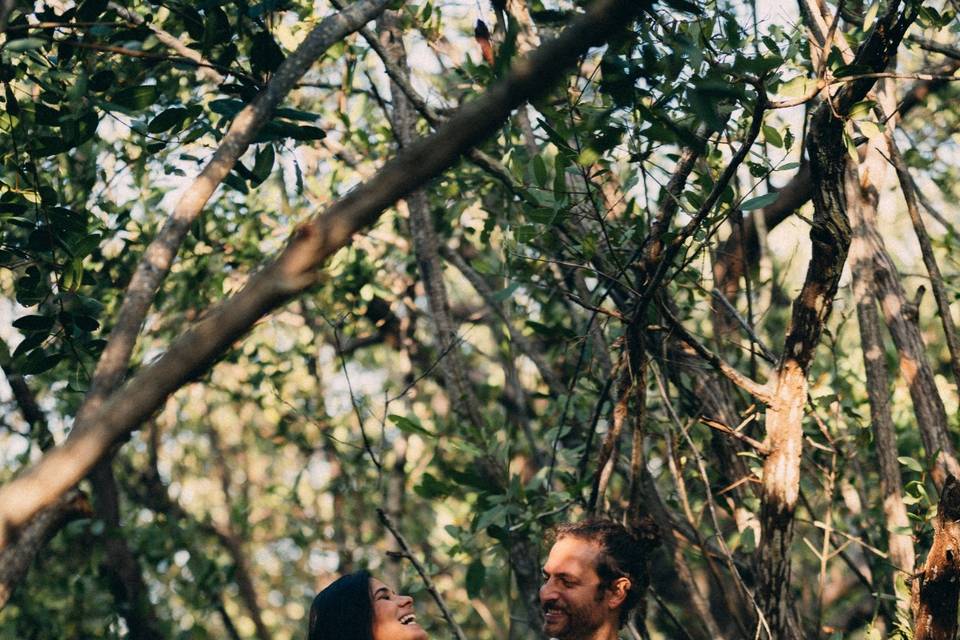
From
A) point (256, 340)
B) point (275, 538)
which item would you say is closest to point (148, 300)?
point (256, 340)

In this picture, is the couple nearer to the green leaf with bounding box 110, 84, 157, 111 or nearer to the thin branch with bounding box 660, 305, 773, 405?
the thin branch with bounding box 660, 305, 773, 405

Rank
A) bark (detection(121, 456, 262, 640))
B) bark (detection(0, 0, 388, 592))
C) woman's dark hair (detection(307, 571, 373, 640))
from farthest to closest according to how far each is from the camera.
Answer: bark (detection(121, 456, 262, 640))
woman's dark hair (detection(307, 571, 373, 640))
bark (detection(0, 0, 388, 592))

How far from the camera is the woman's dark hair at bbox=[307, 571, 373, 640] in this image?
3.16 metres

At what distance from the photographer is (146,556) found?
644 centimetres

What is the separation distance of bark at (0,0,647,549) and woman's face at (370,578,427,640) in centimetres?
195

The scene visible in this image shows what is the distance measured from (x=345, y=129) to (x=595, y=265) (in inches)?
92.1

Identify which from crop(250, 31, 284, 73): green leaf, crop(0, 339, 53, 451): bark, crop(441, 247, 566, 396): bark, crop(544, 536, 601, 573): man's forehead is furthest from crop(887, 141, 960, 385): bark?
crop(0, 339, 53, 451): bark

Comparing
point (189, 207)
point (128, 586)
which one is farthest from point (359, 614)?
point (128, 586)

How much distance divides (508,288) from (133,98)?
1727 mm

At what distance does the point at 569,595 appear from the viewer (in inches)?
139

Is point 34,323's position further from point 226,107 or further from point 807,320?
point 807,320

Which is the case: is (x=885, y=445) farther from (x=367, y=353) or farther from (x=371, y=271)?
(x=367, y=353)

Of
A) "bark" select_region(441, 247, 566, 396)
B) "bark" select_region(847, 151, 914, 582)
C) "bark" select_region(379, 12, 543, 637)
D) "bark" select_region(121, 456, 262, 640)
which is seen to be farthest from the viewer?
"bark" select_region(121, 456, 262, 640)

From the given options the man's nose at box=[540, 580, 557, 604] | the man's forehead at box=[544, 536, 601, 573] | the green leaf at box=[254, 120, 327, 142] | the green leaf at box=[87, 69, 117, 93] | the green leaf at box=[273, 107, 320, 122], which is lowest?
the man's nose at box=[540, 580, 557, 604]
